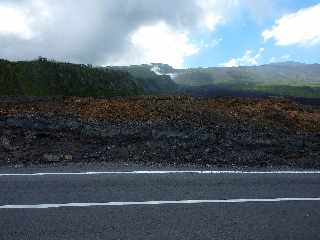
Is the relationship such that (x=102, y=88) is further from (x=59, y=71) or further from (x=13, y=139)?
(x=13, y=139)

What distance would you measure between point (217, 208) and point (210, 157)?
4.59 meters

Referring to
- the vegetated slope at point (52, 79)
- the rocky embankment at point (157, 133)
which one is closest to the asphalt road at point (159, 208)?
the rocky embankment at point (157, 133)

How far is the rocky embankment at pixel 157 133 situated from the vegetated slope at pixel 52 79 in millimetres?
29244

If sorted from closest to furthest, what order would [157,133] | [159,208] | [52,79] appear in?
[159,208] < [157,133] < [52,79]


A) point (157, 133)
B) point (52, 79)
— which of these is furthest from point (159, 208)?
point (52, 79)

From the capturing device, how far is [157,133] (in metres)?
13.7

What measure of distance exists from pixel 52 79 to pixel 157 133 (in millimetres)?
42663

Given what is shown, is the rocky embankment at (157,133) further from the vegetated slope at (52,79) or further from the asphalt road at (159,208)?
the vegetated slope at (52,79)

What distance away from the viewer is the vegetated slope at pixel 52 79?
153 ft

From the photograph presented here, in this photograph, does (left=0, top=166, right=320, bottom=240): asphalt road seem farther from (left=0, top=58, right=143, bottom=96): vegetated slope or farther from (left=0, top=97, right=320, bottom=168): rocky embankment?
(left=0, top=58, right=143, bottom=96): vegetated slope

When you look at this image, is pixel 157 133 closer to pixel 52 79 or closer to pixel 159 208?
pixel 159 208

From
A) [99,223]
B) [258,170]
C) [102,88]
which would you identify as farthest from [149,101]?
[102,88]

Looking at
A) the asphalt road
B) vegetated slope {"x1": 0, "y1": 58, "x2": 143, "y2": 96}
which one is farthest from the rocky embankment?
vegetated slope {"x1": 0, "y1": 58, "x2": 143, "y2": 96}

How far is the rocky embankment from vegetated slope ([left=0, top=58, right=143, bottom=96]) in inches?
1151
